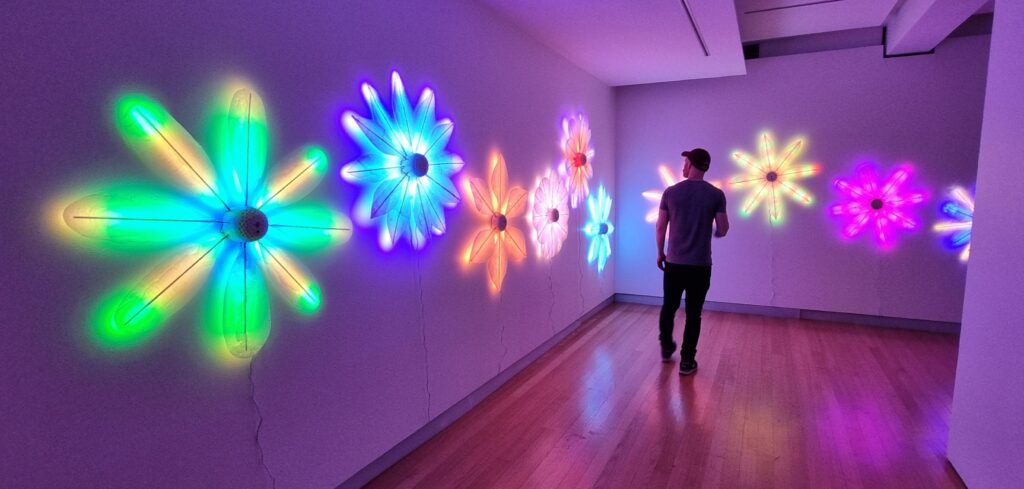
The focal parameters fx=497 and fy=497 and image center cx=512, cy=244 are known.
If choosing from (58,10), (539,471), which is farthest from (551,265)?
(58,10)

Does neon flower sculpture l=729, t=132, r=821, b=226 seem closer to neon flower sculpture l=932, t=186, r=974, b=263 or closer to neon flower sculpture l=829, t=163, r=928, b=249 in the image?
neon flower sculpture l=829, t=163, r=928, b=249

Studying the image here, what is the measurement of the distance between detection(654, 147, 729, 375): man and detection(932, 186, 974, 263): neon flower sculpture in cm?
239

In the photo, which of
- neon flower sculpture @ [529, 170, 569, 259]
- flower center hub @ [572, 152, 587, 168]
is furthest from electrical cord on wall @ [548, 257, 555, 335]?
flower center hub @ [572, 152, 587, 168]

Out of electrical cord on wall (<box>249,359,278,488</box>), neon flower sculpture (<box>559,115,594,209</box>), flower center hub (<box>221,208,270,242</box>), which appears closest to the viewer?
flower center hub (<box>221,208,270,242</box>)

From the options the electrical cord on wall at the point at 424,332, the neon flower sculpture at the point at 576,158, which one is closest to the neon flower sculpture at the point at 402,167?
the electrical cord on wall at the point at 424,332

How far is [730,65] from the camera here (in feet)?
14.1

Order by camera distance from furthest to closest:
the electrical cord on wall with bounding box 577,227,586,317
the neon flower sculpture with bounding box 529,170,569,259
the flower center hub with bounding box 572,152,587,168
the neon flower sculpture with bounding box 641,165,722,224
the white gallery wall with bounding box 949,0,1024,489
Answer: the neon flower sculpture with bounding box 641,165,722,224 → the electrical cord on wall with bounding box 577,227,586,317 → the flower center hub with bounding box 572,152,587,168 → the neon flower sculpture with bounding box 529,170,569,259 → the white gallery wall with bounding box 949,0,1024,489

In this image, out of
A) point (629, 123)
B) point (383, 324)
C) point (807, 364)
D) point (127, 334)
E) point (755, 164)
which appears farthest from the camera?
point (629, 123)

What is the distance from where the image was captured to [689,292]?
3.37m

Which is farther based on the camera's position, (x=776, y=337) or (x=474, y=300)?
(x=776, y=337)

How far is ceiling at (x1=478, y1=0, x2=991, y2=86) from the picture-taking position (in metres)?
2.94

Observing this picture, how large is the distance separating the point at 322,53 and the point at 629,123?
13.2 ft

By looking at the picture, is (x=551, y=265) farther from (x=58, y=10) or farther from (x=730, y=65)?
(x=58, y=10)

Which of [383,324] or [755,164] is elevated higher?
[755,164]
